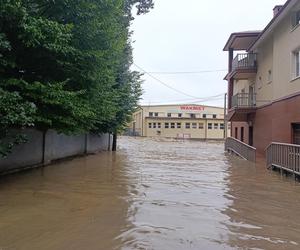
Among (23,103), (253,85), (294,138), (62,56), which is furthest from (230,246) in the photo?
(253,85)

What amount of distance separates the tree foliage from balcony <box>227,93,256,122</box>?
1530 cm

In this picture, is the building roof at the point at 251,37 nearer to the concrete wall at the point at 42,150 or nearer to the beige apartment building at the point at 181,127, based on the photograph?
the concrete wall at the point at 42,150

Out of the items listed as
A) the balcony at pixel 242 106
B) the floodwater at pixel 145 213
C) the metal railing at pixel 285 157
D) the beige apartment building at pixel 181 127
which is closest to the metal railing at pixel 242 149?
the balcony at pixel 242 106

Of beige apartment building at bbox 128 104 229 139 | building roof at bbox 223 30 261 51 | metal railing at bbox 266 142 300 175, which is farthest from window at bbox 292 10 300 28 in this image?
beige apartment building at bbox 128 104 229 139

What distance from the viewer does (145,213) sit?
747 cm

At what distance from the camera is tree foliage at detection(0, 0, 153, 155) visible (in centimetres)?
866

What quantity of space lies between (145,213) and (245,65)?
21.7m

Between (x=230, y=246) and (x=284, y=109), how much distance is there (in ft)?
46.4

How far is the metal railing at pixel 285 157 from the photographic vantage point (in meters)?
12.9

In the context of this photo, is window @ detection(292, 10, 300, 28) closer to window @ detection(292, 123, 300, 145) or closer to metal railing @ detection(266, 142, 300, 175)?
window @ detection(292, 123, 300, 145)

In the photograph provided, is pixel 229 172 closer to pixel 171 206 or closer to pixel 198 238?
pixel 171 206

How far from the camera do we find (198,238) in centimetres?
586

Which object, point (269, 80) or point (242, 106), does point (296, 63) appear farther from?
point (242, 106)

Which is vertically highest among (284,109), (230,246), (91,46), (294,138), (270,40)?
(270,40)
